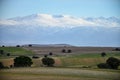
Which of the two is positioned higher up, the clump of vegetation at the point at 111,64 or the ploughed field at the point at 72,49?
the ploughed field at the point at 72,49

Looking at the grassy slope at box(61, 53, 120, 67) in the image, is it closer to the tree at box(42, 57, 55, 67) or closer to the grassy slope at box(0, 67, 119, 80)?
the tree at box(42, 57, 55, 67)

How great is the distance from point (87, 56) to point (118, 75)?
5128 mm

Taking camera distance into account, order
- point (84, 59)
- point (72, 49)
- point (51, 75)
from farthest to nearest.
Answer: point (72, 49) → point (84, 59) → point (51, 75)

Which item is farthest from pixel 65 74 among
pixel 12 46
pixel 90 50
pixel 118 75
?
pixel 90 50

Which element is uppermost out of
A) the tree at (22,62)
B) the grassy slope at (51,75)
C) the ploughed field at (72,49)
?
the ploughed field at (72,49)

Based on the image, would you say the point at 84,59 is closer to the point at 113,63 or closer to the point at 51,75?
the point at 113,63

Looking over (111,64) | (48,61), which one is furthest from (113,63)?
(48,61)

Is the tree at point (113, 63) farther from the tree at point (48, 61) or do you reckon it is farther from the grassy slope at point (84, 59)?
the tree at point (48, 61)

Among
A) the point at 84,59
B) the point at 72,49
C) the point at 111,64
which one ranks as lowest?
the point at 111,64

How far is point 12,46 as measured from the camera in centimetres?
1145

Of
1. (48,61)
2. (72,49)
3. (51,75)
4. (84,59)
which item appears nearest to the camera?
(51,75)

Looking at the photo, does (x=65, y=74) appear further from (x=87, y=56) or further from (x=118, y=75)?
(x=87, y=56)

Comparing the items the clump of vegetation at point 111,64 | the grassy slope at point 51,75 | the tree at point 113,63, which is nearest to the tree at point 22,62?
the grassy slope at point 51,75

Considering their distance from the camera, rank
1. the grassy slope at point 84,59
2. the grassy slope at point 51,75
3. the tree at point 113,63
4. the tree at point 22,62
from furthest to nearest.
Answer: the grassy slope at point 84,59 → the tree at point 113,63 → the tree at point 22,62 → the grassy slope at point 51,75
